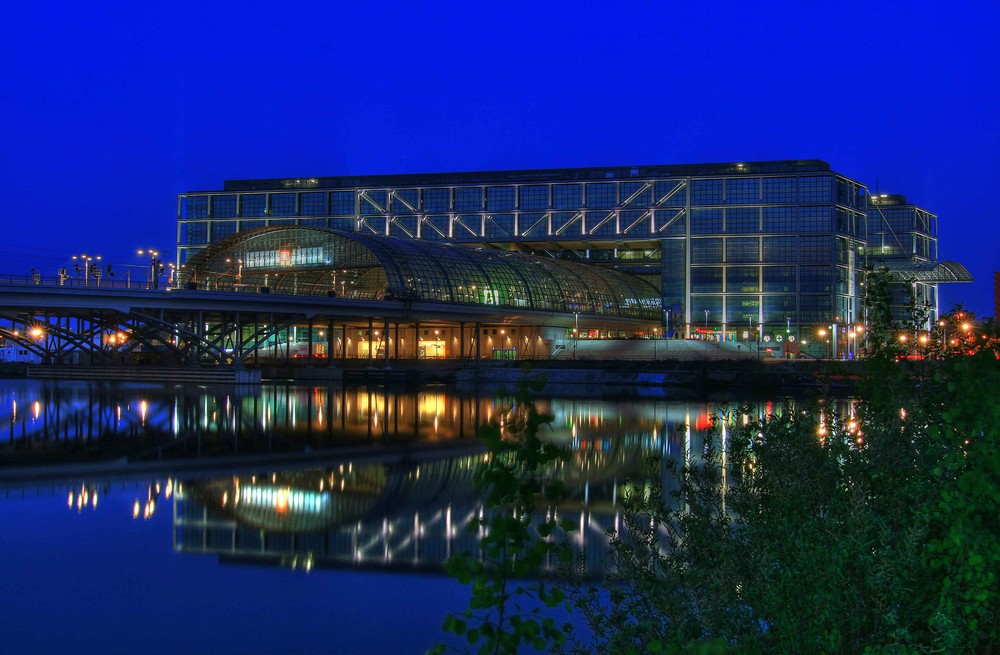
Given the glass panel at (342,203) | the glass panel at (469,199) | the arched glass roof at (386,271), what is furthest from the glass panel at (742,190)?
the glass panel at (342,203)

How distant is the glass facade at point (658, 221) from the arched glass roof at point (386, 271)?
8.09ft

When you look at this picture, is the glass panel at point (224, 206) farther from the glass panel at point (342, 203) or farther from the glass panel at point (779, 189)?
the glass panel at point (779, 189)

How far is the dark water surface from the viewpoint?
489 inches

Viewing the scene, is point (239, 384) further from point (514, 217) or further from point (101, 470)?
point (514, 217)

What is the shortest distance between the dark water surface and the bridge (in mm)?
36148

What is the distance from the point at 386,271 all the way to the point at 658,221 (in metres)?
50.3

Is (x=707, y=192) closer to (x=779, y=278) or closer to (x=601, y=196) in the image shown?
(x=601, y=196)

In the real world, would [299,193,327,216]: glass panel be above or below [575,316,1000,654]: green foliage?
above

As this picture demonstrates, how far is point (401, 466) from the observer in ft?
90.7

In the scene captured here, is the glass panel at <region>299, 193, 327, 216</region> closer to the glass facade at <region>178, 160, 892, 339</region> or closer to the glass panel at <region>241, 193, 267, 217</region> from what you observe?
the glass facade at <region>178, 160, 892, 339</region>

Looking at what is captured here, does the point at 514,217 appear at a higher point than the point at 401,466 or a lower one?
higher

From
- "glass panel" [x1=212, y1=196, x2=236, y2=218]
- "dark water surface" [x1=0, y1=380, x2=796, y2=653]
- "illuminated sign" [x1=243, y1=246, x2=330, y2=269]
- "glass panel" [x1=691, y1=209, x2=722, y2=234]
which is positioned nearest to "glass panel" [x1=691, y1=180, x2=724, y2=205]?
"glass panel" [x1=691, y1=209, x2=722, y2=234]

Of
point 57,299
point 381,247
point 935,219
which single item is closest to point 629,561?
point 57,299

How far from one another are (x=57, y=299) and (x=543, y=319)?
57.8m
